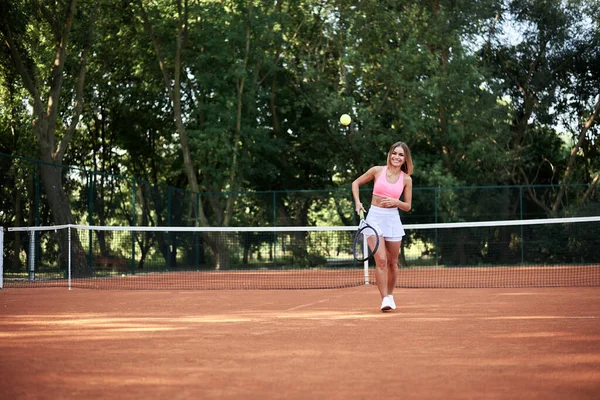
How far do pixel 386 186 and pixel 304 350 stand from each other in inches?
101

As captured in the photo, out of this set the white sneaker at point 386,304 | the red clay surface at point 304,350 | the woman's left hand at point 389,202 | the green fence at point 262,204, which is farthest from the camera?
the green fence at point 262,204

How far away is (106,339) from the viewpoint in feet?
17.5

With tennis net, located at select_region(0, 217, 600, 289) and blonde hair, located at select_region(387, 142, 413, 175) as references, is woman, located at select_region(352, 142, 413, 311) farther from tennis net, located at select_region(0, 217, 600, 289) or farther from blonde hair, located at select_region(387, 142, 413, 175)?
tennis net, located at select_region(0, 217, 600, 289)

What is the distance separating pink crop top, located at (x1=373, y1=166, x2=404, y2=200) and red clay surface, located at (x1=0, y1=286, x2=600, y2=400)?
3.52ft

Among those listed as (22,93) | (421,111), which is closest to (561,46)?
(421,111)

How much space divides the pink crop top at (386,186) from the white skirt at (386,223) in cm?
14

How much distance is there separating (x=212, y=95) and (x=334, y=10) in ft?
13.7

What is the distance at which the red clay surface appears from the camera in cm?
346

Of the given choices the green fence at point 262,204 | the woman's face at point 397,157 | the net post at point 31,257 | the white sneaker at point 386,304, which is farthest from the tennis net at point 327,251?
the woman's face at point 397,157

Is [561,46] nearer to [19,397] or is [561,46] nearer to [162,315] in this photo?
[162,315]

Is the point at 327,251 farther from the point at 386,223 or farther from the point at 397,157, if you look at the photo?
the point at 397,157

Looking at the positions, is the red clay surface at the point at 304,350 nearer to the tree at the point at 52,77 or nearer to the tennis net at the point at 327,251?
the tree at the point at 52,77

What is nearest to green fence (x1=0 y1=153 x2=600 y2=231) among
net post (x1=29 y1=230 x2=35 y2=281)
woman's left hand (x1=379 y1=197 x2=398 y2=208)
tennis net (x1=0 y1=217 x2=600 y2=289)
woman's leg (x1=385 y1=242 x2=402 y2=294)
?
tennis net (x1=0 y1=217 x2=600 y2=289)

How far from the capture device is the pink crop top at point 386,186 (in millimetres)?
6906
